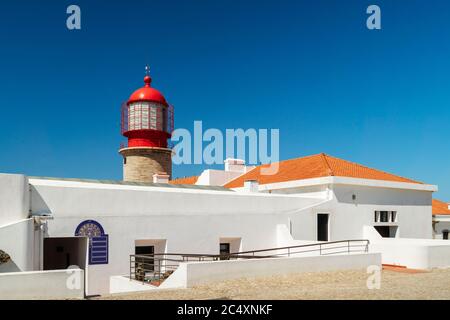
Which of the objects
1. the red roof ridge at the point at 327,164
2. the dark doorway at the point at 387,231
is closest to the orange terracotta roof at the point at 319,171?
the red roof ridge at the point at 327,164

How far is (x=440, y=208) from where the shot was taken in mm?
41938

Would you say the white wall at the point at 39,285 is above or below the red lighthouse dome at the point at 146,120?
below

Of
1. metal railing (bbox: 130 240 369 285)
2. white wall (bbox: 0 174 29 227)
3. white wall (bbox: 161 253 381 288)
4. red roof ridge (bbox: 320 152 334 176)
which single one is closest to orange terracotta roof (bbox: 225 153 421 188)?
red roof ridge (bbox: 320 152 334 176)

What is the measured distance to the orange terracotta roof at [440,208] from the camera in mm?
40381

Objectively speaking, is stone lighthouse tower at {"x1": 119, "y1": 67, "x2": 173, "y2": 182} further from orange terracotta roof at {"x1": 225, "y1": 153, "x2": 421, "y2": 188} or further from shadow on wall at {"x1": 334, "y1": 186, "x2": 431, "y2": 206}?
shadow on wall at {"x1": 334, "y1": 186, "x2": 431, "y2": 206}

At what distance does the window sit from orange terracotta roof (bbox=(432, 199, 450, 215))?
16.6 meters

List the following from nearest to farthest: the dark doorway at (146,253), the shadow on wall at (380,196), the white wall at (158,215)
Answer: the white wall at (158,215), the dark doorway at (146,253), the shadow on wall at (380,196)

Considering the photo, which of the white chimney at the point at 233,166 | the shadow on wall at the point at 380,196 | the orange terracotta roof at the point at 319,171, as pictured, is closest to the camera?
the shadow on wall at the point at 380,196

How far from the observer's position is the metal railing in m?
15.7

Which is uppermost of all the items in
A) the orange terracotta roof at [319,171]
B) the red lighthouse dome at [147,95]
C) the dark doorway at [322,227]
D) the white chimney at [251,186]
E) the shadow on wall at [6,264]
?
the red lighthouse dome at [147,95]

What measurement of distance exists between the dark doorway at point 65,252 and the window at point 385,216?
608 inches

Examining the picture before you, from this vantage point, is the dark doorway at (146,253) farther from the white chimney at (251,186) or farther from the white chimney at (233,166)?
the white chimney at (233,166)
